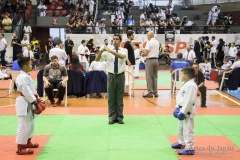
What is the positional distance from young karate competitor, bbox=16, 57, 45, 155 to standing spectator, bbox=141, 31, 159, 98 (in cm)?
611

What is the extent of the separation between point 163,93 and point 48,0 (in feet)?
58.3

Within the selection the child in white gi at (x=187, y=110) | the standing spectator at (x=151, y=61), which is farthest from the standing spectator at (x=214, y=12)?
the child in white gi at (x=187, y=110)

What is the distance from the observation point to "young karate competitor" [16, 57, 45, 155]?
20.7 ft

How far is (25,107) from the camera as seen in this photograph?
6336 mm

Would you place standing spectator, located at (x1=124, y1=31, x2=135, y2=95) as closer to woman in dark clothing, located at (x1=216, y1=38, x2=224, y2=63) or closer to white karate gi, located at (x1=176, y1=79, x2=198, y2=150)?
white karate gi, located at (x1=176, y1=79, x2=198, y2=150)

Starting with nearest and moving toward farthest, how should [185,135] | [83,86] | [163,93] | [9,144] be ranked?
[185,135]
[9,144]
[83,86]
[163,93]

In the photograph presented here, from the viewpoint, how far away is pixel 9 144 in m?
7.07

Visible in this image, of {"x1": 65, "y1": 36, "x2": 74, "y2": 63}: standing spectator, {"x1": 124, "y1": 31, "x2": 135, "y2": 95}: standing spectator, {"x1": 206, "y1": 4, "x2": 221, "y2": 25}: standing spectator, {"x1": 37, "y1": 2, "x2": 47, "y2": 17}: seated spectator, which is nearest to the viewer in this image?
{"x1": 124, "y1": 31, "x2": 135, "y2": 95}: standing spectator

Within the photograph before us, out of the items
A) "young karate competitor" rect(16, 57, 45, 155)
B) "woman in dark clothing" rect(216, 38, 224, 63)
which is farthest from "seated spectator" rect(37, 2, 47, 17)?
"young karate competitor" rect(16, 57, 45, 155)

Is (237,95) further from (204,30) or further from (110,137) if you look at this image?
(204,30)

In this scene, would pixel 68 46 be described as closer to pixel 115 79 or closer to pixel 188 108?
pixel 115 79

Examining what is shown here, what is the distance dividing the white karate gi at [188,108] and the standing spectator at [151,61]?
5863 millimetres

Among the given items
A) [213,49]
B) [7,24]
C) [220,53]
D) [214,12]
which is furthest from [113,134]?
[214,12]

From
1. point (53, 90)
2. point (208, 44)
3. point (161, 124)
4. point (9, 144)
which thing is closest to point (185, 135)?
point (161, 124)
